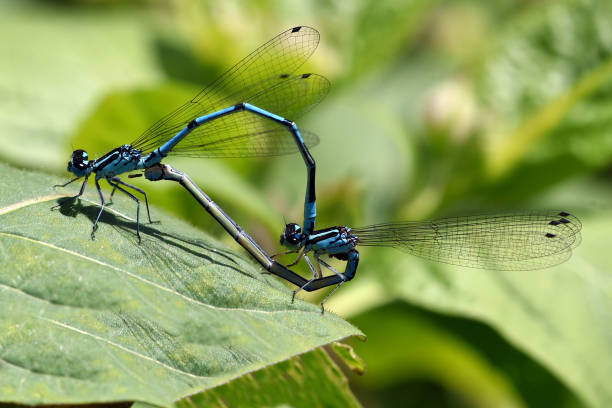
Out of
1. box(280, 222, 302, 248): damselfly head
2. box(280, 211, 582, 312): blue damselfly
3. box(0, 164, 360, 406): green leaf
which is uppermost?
box(280, 211, 582, 312): blue damselfly

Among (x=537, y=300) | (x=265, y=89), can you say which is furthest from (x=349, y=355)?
(x=265, y=89)

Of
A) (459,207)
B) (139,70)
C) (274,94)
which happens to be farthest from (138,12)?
(459,207)

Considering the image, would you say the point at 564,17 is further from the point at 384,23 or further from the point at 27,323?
the point at 27,323

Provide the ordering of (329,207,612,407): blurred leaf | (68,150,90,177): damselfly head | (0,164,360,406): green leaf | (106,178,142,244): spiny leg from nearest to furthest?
(0,164,360,406): green leaf → (106,178,142,244): spiny leg → (68,150,90,177): damselfly head → (329,207,612,407): blurred leaf

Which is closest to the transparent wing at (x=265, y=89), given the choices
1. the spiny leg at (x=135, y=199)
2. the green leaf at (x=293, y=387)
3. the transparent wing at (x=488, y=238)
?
the spiny leg at (x=135, y=199)

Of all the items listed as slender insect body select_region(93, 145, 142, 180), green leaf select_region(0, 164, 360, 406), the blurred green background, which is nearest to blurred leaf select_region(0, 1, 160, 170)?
the blurred green background

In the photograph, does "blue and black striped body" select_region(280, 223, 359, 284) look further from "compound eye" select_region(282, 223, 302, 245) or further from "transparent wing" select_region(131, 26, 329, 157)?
"transparent wing" select_region(131, 26, 329, 157)

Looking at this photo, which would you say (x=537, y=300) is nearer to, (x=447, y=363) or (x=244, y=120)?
(x=447, y=363)

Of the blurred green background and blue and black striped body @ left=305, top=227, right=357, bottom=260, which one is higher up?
the blurred green background
